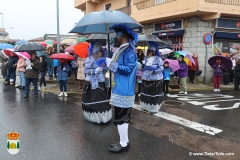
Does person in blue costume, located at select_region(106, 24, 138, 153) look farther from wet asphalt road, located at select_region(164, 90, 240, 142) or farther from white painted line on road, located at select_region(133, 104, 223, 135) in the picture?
wet asphalt road, located at select_region(164, 90, 240, 142)

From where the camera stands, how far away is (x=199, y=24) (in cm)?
1377

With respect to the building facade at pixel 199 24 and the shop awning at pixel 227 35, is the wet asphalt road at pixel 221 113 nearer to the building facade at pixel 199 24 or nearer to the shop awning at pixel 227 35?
the building facade at pixel 199 24

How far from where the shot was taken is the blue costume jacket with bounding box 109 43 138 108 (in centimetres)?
380

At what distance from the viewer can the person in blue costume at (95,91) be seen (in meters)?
5.39

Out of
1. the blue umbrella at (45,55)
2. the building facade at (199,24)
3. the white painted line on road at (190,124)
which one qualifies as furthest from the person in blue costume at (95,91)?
the building facade at (199,24)

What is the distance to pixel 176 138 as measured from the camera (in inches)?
186

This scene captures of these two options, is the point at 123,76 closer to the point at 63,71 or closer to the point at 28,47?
the point at 63,71

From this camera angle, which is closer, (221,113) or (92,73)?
(92,73)

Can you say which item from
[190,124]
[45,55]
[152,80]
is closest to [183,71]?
[152,80]

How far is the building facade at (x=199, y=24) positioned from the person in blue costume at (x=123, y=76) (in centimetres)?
1000

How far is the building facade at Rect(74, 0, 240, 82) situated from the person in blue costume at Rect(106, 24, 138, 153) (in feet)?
32.8

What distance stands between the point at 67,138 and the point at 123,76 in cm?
172

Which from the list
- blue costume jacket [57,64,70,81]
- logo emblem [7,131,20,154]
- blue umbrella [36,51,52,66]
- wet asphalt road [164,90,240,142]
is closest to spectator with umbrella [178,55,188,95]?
wet asphalt road [164,90,240,142]

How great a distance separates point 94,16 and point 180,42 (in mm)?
11478
